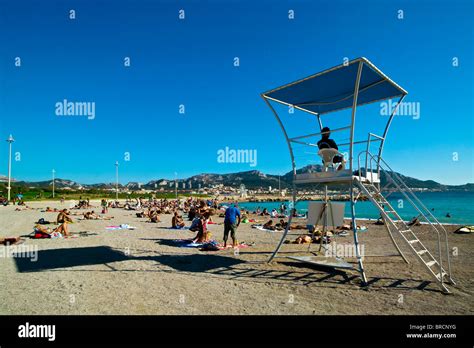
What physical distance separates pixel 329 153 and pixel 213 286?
5.34 m

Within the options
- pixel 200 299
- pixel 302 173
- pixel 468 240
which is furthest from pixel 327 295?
pixel 468 240

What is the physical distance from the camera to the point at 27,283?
25.7 feet

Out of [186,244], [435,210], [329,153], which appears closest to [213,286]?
[329,153]

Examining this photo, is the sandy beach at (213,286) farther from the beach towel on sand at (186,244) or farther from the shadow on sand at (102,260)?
the beach towel on sand at (186,244)

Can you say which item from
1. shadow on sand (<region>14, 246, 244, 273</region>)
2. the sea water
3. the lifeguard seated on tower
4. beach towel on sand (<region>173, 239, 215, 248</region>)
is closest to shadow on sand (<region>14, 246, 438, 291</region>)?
shadow on sand (<region>14, 246, 244, 273</region>)

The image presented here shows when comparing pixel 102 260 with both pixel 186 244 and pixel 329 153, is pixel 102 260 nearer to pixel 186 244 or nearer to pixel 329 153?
pixel 186 244

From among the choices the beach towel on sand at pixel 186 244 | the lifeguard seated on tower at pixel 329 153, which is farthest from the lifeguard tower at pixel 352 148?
the beach towel on sand at pixel 186 244

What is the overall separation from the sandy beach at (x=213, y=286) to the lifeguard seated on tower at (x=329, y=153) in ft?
11.3

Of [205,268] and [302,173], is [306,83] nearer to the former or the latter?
[302,173]

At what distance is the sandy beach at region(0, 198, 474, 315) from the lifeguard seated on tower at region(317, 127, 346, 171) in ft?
11.3

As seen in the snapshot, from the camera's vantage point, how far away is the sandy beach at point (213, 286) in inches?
240

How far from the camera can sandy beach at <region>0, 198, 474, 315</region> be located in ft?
20.0

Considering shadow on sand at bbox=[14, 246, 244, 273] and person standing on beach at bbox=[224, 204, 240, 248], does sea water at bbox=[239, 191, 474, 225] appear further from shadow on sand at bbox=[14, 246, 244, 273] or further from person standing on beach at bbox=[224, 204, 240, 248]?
shadow on sand at bbox=[14, 246, 244, 273]
